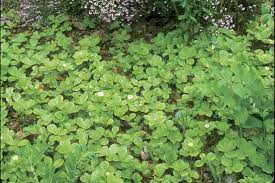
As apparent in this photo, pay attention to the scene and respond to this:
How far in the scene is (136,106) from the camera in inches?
142

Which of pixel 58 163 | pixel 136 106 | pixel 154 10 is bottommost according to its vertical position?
pixel 58 163

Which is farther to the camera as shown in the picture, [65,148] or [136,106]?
[136,106]

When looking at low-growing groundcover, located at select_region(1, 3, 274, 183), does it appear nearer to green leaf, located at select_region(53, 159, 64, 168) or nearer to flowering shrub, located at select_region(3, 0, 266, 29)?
green leaf, located at select_region(53, 159, 64, 168)

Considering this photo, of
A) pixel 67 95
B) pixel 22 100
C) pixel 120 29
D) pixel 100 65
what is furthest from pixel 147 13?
pixel 22 100

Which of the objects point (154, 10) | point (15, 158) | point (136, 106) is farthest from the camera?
point (154, 10)

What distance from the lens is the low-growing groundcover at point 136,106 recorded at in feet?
10.0

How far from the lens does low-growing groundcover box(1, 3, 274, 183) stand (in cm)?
306

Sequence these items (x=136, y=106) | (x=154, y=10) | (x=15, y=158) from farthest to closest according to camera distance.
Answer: (x=154, y=10), (x=136, y=106), (x=15, y=158)

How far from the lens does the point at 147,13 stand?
451 centimetres

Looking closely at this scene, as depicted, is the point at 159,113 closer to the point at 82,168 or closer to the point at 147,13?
the point at 82,168

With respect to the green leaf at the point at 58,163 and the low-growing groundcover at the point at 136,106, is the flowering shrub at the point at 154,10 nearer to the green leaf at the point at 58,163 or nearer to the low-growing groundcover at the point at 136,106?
the low-growing groundcover at the point at 136,106

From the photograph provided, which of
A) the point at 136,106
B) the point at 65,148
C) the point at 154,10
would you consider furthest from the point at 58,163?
the point at 154,10

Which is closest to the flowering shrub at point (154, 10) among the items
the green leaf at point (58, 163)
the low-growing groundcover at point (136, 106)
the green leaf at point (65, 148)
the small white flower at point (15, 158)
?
the low-growing groundcover at point (136, 106)

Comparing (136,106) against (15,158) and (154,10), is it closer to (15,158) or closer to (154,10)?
(15,158)
